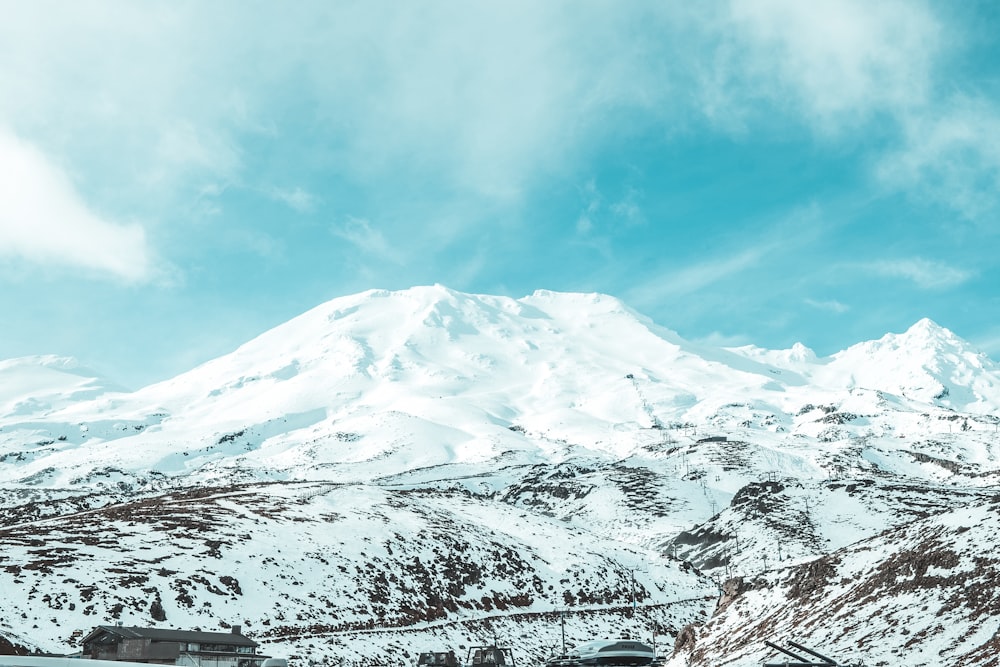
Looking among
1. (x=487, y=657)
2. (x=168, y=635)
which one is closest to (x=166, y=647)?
(x=168, y=635)

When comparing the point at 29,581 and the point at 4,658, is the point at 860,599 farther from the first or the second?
the point at 29,581

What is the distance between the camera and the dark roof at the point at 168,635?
4862 centimetres

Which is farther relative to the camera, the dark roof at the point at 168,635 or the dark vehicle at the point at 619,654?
the dark roof at the point at 168,635

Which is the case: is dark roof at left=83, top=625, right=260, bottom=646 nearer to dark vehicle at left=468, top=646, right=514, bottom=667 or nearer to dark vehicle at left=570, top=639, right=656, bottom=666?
dark vehicle at left=468, top=646, right=514, bottom=667

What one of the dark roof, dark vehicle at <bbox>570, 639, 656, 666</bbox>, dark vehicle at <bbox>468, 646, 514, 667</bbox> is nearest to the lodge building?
the dark roof

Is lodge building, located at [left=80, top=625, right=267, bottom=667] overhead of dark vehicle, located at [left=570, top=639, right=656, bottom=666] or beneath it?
overhead

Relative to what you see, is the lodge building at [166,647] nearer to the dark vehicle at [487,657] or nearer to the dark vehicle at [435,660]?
the dark vehicle at [435,660]

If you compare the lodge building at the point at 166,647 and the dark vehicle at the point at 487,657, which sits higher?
the lodge building at the point at 166,647

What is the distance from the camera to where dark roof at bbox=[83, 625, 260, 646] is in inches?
1914

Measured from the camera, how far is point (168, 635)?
50312mm

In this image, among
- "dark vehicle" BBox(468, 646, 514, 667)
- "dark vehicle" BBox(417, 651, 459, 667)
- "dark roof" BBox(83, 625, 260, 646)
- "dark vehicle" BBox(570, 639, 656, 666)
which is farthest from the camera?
"dark vehicle" BBox(417, 651, 459, 667)

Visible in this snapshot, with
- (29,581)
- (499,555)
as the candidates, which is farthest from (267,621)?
(499,555)

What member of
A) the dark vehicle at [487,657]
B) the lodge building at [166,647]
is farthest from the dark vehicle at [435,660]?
the lodge building at [166,647]

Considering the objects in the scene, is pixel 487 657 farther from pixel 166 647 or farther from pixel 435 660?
pixel 166 647
